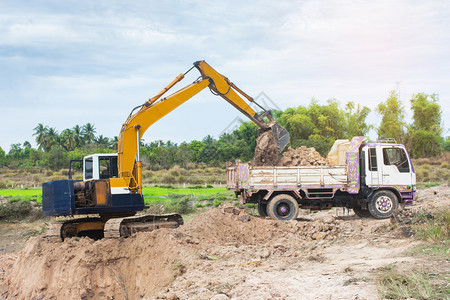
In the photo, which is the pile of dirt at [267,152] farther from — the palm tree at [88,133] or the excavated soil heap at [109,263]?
the palm tree at [88,133]

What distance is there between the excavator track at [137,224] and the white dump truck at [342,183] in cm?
304

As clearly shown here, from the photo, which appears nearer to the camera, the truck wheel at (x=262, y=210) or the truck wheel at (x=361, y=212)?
the truck wheel at (x=262, y=210)

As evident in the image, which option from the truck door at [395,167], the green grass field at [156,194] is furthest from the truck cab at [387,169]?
the green grass field at [156,194]

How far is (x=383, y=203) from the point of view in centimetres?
1445

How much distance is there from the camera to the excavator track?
10719 millimetres

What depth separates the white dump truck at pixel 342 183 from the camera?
14.1 meters

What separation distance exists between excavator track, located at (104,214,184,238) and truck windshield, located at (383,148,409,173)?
743 centimetres

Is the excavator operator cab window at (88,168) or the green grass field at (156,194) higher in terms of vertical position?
the excavator operator cab window at (88,168)

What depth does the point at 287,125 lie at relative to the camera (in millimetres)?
48062

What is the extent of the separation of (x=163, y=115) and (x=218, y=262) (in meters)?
5.43

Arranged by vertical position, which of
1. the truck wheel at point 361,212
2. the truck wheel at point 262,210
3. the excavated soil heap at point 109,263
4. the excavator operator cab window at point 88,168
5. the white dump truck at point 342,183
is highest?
the excavator operator cab window at point 88,168

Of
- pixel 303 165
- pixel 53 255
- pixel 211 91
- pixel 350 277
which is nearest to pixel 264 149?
pixel 303 165

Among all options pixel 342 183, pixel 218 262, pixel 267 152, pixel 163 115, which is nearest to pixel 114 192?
pixel 163 115

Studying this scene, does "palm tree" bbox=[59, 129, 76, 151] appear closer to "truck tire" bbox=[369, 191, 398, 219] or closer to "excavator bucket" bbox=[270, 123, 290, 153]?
"excavator bucket" bbox=[270, 123, 290, 153]
